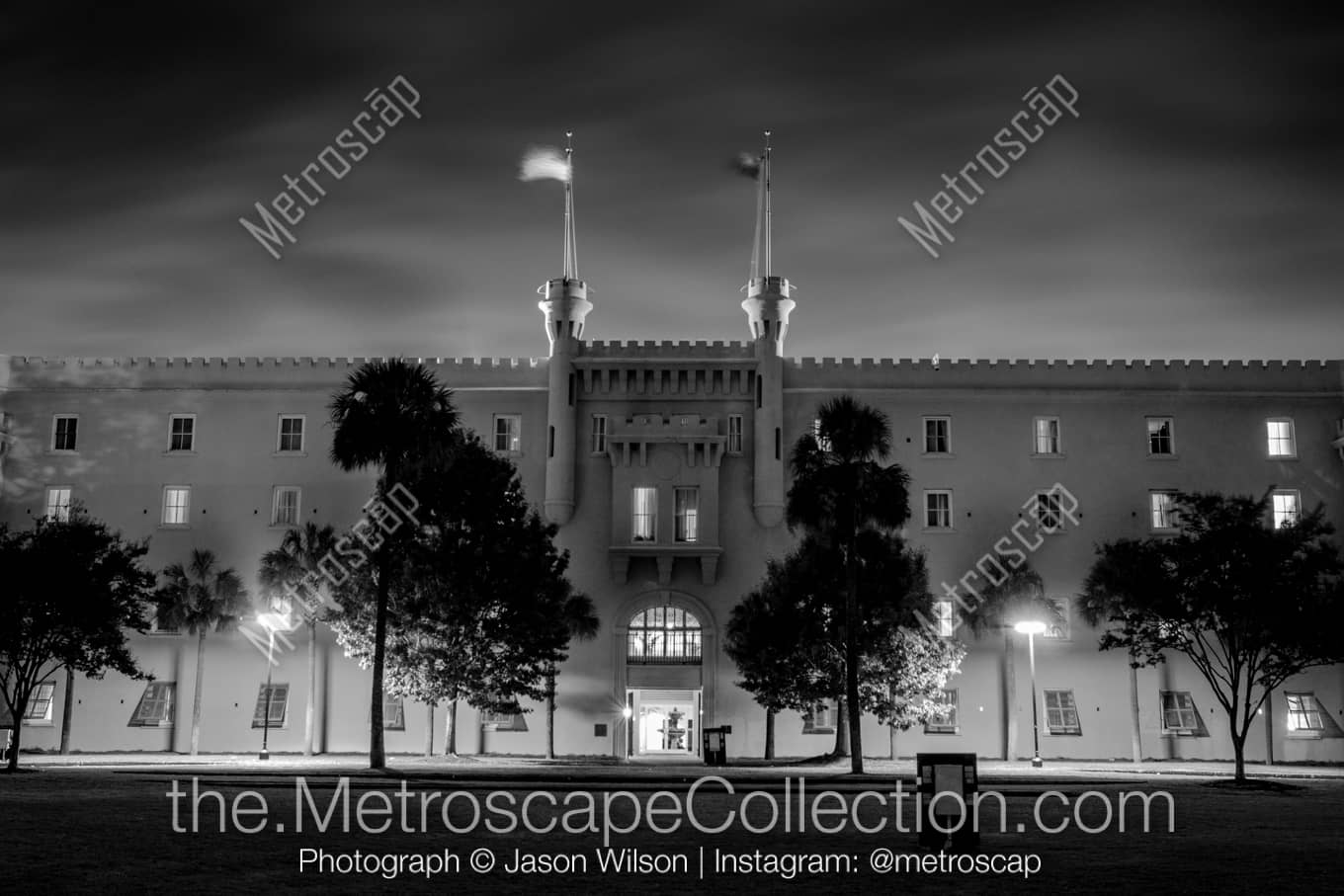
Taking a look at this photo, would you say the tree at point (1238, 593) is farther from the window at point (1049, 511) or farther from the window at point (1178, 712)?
the window at point (1049, 511)

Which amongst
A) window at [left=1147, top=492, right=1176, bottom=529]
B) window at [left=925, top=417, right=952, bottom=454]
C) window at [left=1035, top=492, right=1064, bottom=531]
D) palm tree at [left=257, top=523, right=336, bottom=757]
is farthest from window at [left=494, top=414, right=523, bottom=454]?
window at [left=1147, top=492, right=1176, bottom=529]

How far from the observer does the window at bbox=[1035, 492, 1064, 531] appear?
173 feet

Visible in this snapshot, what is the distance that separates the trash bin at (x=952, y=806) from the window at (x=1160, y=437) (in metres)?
39.8

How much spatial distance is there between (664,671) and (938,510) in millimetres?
12517

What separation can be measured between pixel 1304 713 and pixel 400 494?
35.1 metres

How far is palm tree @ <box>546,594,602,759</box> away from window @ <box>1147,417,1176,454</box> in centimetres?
2328

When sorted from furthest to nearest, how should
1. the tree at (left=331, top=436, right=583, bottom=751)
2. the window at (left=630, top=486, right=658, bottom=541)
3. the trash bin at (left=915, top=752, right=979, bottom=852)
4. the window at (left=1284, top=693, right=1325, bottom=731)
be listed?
1. the window at (left=630, top=486, right=658, bottom=541)
2. the window at (left=1284, top=693, right=1325, bottom=731)
3. the tree at (left=331, top=436, right=583, bottom=751)
4. the trash bin at (left=915, top=752, right=979, bottom=852)

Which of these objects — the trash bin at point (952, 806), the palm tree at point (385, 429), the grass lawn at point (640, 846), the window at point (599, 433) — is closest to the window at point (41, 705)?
the palm tree at point (385, 429)

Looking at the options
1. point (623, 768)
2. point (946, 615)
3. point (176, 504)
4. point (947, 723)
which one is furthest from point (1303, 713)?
point (176, 504)

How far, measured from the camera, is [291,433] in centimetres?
5462

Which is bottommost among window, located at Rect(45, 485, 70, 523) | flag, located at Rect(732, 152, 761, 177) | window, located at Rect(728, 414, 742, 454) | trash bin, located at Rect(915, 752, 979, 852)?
trash bin, located at Rect(915, 752, 979, 852)

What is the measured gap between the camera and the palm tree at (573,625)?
45688 mm

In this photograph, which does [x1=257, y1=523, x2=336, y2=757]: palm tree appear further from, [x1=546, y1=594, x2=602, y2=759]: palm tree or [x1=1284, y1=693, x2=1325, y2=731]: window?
[x1=1284, y1=693, x2=1325, y2=731]: window

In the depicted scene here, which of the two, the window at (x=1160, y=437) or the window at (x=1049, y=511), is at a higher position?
the window at (x=1160, y=437)
